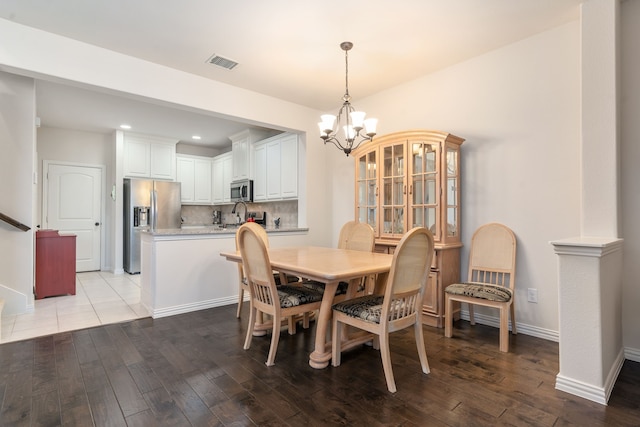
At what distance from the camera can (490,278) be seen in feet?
10.1

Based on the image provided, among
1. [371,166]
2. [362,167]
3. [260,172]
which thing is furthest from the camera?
[260,172]

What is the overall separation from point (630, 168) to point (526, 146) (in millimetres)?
728

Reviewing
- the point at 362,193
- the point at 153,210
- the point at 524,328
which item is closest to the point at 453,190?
the point at 362,193

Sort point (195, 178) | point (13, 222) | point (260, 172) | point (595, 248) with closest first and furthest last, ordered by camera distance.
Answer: point (595, 248) < point (13, 222) < point (260, 172) < point (195, 178)

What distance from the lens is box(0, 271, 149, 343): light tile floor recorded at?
9.84 ft

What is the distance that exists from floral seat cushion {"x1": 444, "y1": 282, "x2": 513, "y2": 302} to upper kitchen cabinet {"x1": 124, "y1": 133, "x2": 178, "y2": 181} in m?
5.61

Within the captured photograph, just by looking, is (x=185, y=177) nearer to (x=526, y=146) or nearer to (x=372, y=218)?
(x=372, y=218)

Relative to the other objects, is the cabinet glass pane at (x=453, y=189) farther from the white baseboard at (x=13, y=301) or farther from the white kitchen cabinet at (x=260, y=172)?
the white baseboard at (x=13, y=301)

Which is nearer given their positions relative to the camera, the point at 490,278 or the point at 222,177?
the point at 490,278

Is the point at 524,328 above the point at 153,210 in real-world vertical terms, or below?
below

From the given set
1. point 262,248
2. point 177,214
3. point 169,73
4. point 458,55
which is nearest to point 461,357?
point 262,248

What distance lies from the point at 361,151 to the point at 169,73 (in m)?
2.22

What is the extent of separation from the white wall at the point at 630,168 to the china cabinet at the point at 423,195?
121 cm

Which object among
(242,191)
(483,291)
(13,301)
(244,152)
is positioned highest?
(244,152)
